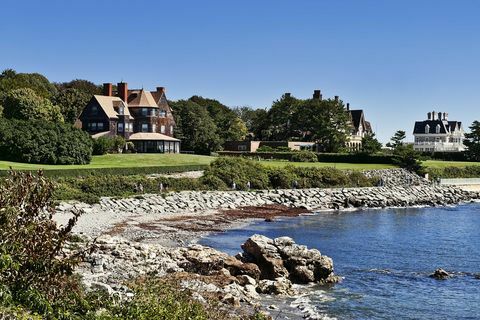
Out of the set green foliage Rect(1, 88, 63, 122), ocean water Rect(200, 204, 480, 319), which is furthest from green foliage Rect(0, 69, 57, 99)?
ocean water Rect(200, 204, 480, 319)

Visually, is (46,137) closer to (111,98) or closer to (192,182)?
(192,182)

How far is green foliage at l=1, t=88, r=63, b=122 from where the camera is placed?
78.9 meters

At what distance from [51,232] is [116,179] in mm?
36429

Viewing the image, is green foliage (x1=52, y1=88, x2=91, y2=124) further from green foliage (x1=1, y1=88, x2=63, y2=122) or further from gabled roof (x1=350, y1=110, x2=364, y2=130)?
gabled roof (x1=350, y1=110, x2=364, y2=130)

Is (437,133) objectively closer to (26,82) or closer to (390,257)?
(26,82)

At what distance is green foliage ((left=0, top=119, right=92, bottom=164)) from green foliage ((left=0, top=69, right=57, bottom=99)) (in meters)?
32.2

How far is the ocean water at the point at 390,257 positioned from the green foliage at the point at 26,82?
197ft

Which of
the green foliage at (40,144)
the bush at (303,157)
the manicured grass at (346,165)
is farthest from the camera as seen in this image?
the bush at (303,157)

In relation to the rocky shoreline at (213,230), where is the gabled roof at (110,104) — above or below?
above

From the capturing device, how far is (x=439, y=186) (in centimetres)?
7281

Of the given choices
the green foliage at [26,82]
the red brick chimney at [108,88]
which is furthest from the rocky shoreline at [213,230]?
the green foliage at [26,82]

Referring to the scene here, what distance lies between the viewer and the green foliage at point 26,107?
3108 inches

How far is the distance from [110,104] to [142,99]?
15.6 ft

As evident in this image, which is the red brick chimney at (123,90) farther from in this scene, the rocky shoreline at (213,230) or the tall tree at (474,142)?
the tall tree at (474,142)
